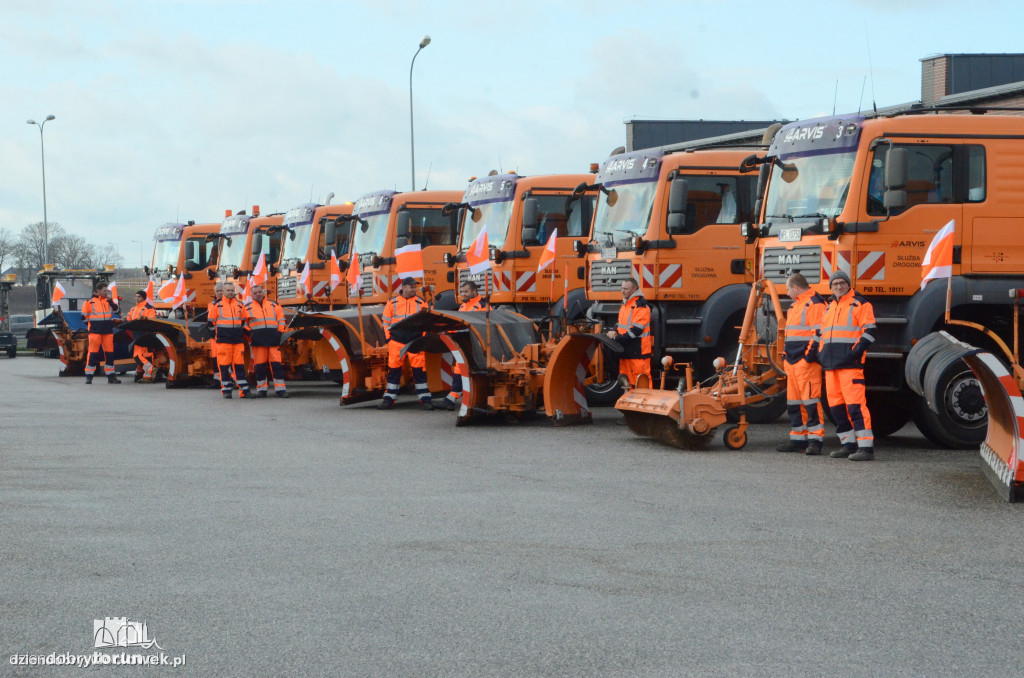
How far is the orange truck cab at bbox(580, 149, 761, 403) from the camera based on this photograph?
1519 cm

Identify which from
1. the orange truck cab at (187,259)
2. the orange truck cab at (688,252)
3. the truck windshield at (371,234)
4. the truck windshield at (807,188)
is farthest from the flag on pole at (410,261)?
the orange truck cab at (187,259)

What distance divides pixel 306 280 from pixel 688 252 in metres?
9.87

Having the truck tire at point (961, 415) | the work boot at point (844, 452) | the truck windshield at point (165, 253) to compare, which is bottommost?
the work boot at point (844, 452)

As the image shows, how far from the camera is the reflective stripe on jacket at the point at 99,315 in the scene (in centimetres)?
2330

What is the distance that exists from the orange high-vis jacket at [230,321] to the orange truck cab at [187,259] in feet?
33.2

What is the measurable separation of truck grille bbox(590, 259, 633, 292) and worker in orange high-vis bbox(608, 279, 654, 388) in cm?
126

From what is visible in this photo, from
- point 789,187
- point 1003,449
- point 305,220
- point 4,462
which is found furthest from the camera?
point 305,220

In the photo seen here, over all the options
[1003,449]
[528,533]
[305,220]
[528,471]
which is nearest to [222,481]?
[528,471]

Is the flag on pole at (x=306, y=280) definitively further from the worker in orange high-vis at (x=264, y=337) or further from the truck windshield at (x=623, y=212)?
the truck windshield at (x=623, y=212)

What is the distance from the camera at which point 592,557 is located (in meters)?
6.61

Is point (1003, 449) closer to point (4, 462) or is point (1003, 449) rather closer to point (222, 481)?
point (222, 481)

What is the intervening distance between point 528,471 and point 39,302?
35.1m

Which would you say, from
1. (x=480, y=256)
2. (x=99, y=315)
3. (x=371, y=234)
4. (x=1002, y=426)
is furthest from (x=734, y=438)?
(x=99, y=315)

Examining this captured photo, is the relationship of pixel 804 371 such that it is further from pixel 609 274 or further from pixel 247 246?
pixel 247 246
